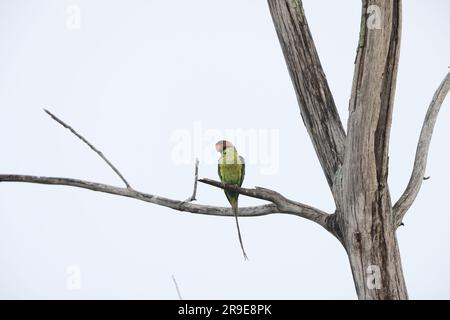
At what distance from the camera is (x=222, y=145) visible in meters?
4.77

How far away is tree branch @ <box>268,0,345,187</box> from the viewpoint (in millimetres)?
2906

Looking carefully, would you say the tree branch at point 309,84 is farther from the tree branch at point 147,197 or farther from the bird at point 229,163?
the bird at point 229,163

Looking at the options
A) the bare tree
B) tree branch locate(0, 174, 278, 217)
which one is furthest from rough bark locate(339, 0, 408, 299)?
tree branch locate(0, 174, 278, 217)

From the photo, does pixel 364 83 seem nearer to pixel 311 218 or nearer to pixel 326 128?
pixel 326 128

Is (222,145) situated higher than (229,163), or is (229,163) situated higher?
(222,145)

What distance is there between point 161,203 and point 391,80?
4.31ft

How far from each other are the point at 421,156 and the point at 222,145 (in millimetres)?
1954

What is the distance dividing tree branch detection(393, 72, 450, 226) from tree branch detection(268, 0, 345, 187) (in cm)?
39

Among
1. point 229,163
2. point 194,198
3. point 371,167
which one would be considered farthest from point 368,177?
point 229,163

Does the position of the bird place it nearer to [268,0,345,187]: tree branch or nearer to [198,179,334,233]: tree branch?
[268,0,345,187]: tree branch

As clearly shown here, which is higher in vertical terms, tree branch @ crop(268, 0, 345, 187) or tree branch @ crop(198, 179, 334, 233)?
tree branch @ crop(268, 0, 345, 187)

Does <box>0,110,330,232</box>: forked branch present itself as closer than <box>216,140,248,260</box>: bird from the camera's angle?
Yes

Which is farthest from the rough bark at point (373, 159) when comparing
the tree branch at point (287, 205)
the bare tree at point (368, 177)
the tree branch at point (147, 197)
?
the tree branch at point (147, 197)

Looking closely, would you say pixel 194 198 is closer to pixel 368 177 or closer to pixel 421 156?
pixel 368 177
